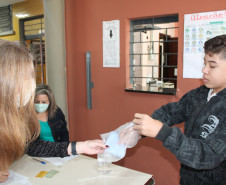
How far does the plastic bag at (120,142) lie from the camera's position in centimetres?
141

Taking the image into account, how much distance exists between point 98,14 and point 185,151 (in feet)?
7.45

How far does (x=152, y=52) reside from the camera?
3.47 metres

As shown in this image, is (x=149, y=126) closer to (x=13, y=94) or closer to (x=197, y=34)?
(x=13, y=94)

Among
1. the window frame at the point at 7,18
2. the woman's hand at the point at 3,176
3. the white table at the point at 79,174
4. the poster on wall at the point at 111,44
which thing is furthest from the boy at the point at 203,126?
the window frame at the point at 7,18

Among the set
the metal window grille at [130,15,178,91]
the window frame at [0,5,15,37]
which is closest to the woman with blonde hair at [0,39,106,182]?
the metal window grille at [130,15,178,91]

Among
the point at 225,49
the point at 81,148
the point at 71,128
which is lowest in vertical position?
the point at 71,128

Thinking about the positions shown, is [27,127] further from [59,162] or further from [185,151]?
[185,151]

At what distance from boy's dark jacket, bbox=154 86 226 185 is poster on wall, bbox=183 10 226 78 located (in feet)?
2.72

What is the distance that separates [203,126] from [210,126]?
0.04 metres

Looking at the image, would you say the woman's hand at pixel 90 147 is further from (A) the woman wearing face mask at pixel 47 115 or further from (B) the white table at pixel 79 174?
(A) the woman wearing face mask at pixel 47 115

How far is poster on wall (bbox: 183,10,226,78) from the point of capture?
211cm

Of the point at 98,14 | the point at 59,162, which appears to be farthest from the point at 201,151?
the point at 98,14

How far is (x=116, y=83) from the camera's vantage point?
2854 millimetres

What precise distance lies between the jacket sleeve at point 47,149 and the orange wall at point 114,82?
1.31 metres
